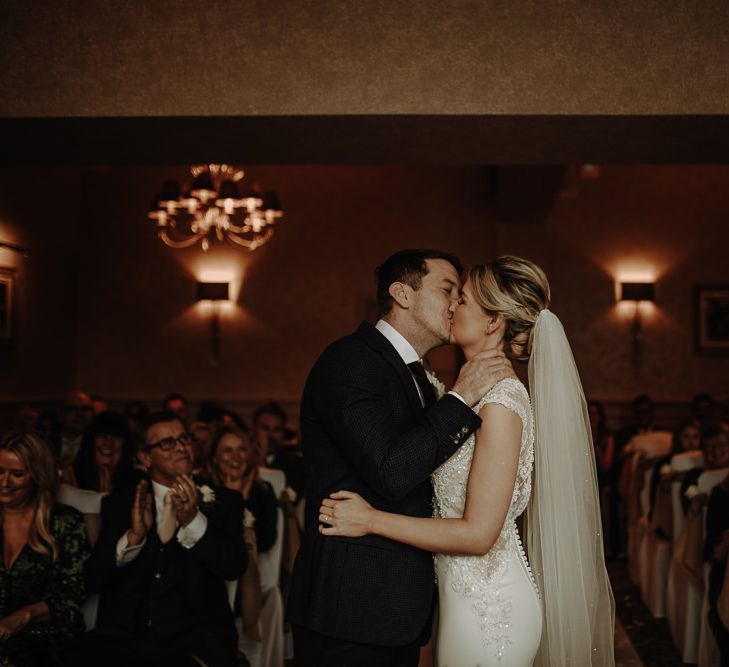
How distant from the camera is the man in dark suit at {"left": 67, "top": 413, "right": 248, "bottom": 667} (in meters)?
3.11

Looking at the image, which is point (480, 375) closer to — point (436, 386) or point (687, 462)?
point (436, 386)

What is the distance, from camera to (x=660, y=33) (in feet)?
9.25

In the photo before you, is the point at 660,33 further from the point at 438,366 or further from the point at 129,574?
the point at 438,366

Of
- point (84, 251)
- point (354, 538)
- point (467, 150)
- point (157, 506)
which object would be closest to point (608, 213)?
point (84, 251)

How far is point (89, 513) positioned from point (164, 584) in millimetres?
485

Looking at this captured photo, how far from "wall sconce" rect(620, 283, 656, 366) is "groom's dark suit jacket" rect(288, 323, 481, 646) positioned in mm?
7415

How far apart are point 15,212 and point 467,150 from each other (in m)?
5.90

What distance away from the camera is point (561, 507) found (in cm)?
250

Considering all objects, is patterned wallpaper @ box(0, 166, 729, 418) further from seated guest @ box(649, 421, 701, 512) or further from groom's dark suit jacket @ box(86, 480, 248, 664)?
groom's dark suit jacket @ box(86, 480, 248, 664)

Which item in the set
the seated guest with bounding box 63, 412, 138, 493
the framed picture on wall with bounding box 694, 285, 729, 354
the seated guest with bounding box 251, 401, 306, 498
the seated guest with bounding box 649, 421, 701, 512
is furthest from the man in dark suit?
the framed picture on wall with bounding box 694, 285, 729, 354

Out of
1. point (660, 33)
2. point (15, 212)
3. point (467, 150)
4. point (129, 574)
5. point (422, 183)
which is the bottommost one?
point (129, 574)

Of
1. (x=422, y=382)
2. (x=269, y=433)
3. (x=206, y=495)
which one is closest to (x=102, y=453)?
(x=206, y=495)

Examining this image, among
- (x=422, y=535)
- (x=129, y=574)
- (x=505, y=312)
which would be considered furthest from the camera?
(x=129, y=574)

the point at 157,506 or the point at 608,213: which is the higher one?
the point at 608,213
